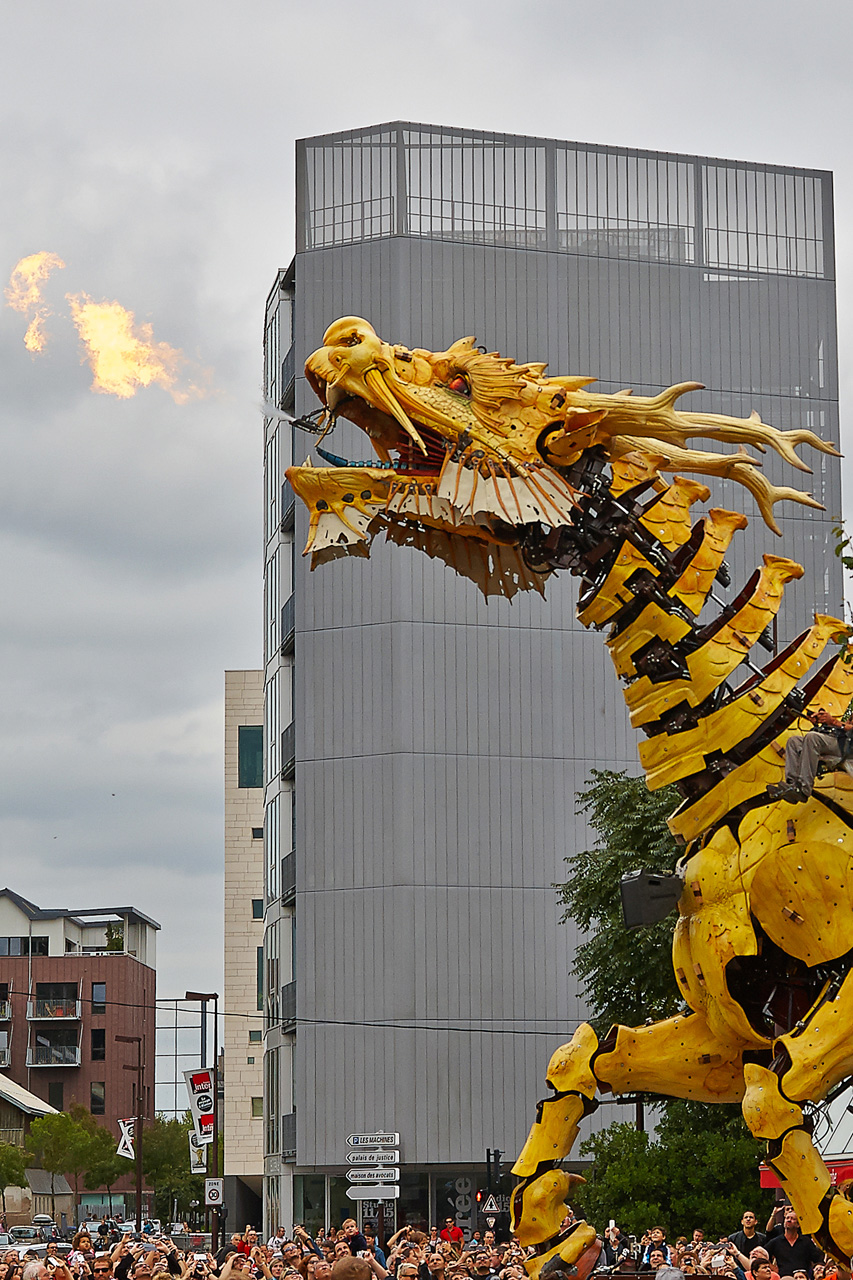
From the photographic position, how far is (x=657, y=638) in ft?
36.5

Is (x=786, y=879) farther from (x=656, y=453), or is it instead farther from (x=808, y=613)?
(x=808, y=613)

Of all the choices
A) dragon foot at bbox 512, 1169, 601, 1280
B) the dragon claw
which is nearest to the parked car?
dragon foot at bbox 512, 1169, 601, 1280

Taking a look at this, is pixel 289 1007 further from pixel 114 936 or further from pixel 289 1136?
pixel 114 936

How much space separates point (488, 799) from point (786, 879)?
31.5m

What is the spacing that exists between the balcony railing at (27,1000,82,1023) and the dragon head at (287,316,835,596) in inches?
3730

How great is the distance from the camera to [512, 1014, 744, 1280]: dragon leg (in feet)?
35.7

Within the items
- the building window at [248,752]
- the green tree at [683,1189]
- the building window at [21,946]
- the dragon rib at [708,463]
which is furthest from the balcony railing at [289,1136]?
the building window at [21,946]

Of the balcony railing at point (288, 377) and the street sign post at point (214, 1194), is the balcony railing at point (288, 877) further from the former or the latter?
the balcony railing at point (288, 377)

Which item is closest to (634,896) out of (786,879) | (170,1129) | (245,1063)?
(786,879)

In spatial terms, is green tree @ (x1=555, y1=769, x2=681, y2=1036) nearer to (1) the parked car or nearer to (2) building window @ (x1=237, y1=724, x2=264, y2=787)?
(1) the parked car

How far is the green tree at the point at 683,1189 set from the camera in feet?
69.8

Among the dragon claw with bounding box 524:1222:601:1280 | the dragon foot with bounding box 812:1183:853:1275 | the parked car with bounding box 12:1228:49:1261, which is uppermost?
the dragon foot with bounding box 812:1183:853:1275

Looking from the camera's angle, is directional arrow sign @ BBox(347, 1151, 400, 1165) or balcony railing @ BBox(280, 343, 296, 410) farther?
balcony railing @ BBox(280, 343, 296, 410)

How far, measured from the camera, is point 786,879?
34.8ft
